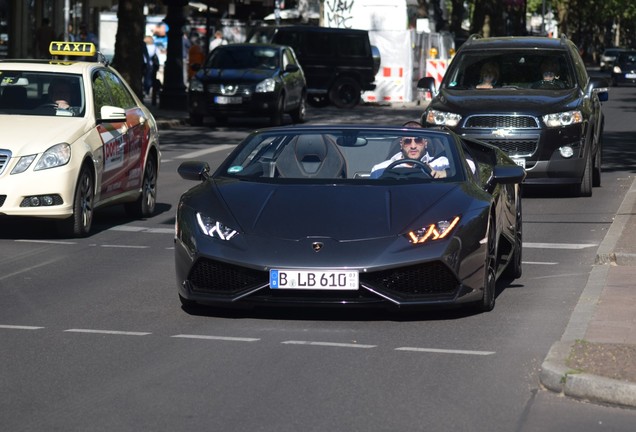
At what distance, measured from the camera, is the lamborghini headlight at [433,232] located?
29.8ft

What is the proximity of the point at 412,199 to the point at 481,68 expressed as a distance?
9.71m

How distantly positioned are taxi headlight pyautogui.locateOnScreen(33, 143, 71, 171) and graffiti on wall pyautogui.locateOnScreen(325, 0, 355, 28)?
113 feet

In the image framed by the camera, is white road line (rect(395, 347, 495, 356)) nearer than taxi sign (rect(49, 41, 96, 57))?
Yes

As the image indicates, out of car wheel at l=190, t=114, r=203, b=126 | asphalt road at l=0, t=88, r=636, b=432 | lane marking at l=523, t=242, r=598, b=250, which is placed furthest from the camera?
car wheel at l=190, t=114, r=203, b=126

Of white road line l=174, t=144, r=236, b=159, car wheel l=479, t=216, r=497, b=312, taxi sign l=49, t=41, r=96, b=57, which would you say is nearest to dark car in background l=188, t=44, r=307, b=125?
white road line l=174, t=144, r=236, b=159

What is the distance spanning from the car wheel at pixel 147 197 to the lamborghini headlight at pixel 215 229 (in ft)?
20.1

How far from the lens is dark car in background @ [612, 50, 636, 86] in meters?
70.2

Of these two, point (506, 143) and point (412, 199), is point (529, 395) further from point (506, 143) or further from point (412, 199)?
point (506, 143)

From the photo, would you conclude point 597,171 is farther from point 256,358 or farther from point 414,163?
point 256,358

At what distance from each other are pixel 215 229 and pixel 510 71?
10.3 meters

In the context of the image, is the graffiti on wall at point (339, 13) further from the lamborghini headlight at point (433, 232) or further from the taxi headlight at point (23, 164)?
the lamborghini headlight at point (433, 232)

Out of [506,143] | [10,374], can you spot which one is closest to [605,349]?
[10,374]

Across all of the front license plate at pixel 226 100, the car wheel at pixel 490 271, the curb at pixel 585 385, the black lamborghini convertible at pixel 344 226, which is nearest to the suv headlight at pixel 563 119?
the black lamborghini convertible at pixel 344 226

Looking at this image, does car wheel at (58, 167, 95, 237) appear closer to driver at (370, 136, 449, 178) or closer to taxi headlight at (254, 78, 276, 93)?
driver at (370, 136, 449, 178)
